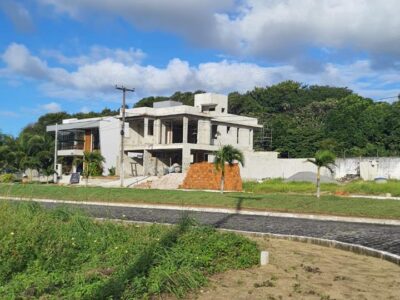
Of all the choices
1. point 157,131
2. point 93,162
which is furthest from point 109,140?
point 157,131

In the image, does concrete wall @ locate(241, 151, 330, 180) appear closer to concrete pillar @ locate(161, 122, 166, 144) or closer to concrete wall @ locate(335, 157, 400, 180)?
concrete wall @ locate(335, 157, 400, 180)

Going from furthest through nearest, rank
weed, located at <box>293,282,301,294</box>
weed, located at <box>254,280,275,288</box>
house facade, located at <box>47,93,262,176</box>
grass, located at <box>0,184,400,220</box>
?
house facade, located at <box>47,93,262,176</box>, grass, located at <box>0,184,400,220</box>, weed, located at <box>254,280,275,288</box>, weed, located at <box>293,282,301,294</box>

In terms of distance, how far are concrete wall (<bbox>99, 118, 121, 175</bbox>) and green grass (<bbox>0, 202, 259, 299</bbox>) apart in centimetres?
4997

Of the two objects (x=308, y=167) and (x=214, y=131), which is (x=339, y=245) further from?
(x=214, y=131)

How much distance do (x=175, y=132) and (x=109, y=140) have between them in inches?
299

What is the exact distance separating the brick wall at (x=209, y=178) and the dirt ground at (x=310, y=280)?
2999 centimetres

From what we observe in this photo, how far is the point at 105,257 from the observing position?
25.4ft

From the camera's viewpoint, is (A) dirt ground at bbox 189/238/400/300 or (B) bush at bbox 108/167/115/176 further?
(B) bush at bbox 108/167/115/176

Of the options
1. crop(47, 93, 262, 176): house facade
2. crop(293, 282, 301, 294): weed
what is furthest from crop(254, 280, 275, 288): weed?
crop(47, 93, 262, 176): house facade

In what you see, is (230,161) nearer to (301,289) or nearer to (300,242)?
(300,242)

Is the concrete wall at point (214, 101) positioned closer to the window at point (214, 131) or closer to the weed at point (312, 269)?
the window at point (214, 131)

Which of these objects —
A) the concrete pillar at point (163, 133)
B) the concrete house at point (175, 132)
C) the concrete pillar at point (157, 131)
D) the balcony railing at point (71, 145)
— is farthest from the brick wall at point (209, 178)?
the balcony railing at point (71, 145)

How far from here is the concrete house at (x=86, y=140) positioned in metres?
59.9

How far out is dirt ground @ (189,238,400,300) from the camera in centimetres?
668
